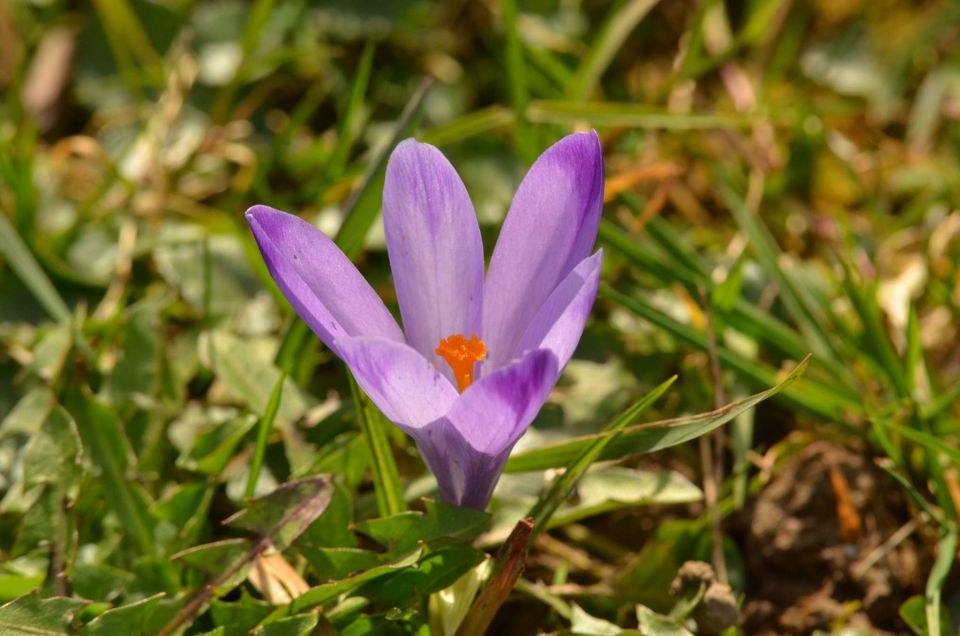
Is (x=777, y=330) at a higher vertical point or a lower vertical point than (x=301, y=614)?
higher

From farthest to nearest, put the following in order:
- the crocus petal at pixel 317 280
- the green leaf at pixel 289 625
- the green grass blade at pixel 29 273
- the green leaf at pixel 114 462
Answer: the green grass blade at pixel 29 273, the green leaf at pixel 114 462, the green leaf at pixel 289 625, the crocus petal at pixel 317 280

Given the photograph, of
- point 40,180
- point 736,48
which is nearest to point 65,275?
point 40,180

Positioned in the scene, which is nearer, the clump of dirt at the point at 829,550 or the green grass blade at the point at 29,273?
the clump of dirt at the point at 829,550

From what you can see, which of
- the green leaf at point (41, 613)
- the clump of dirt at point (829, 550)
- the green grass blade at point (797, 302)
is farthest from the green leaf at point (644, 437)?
the green leaf at point (41, 613)

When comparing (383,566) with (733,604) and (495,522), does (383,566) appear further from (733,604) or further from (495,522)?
(733,604)

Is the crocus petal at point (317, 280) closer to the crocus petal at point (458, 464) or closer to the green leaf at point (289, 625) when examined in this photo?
the crocus petal at point (458, 464)

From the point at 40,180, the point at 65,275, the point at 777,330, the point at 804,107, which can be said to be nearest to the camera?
the point at 777,330

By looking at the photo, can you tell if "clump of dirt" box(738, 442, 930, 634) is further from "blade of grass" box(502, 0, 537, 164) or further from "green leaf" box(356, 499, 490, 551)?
"blade of grass" box(502, 0, 537, 164)
